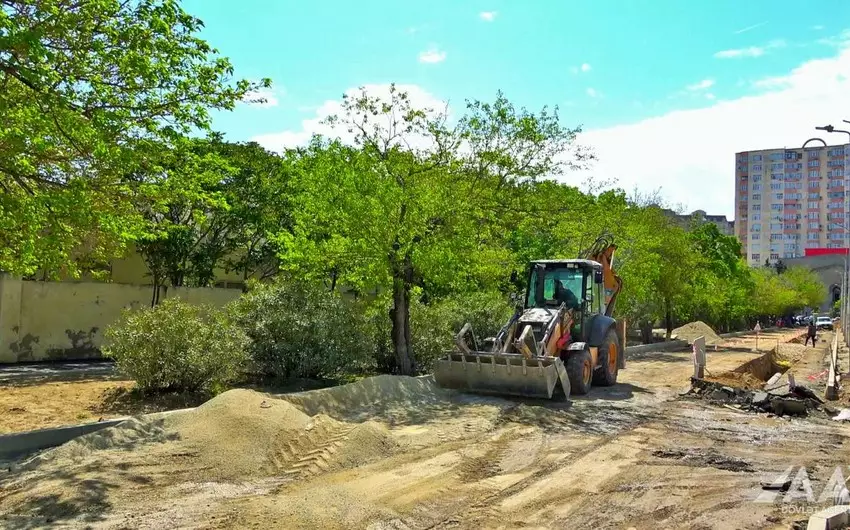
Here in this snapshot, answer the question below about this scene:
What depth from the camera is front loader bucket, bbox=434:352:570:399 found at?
41.0ft

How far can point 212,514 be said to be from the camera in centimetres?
628

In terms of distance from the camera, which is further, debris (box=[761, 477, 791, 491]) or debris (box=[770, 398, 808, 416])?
debris (box=[770, 398, 808, 416])

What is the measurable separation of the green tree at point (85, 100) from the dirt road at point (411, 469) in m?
2.91

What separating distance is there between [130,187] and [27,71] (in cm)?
367

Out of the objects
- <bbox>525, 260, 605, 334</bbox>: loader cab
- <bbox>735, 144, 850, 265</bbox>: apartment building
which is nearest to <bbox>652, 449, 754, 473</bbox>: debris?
<bbox>525, 260, 605, 334</bbox>: loader cab

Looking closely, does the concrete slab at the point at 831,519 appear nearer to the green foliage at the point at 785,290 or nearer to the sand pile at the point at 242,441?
the sand pile at the point at 242,441

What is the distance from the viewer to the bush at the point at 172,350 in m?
11.1

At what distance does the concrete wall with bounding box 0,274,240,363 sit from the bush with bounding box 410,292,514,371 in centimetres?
874

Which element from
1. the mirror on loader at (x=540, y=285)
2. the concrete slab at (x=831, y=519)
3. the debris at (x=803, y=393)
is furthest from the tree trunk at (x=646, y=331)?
the concrete slab at (x=831, y=519)

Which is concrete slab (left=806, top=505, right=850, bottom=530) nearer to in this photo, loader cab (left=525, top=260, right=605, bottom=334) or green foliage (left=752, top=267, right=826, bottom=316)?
loader cab (left=525, top=260, right=605, bottom=334)

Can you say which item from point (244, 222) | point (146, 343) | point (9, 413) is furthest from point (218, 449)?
point (244, 222)

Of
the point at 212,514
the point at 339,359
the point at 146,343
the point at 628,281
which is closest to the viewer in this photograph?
the point at 212,514

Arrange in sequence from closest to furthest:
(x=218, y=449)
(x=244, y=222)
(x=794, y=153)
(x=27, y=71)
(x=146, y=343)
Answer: (x=27, y=71), (x=218, y=449), (x=146, y=343), (x=244, y=222), (x=794, y=153)

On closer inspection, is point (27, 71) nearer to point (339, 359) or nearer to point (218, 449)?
point (218, 449)
